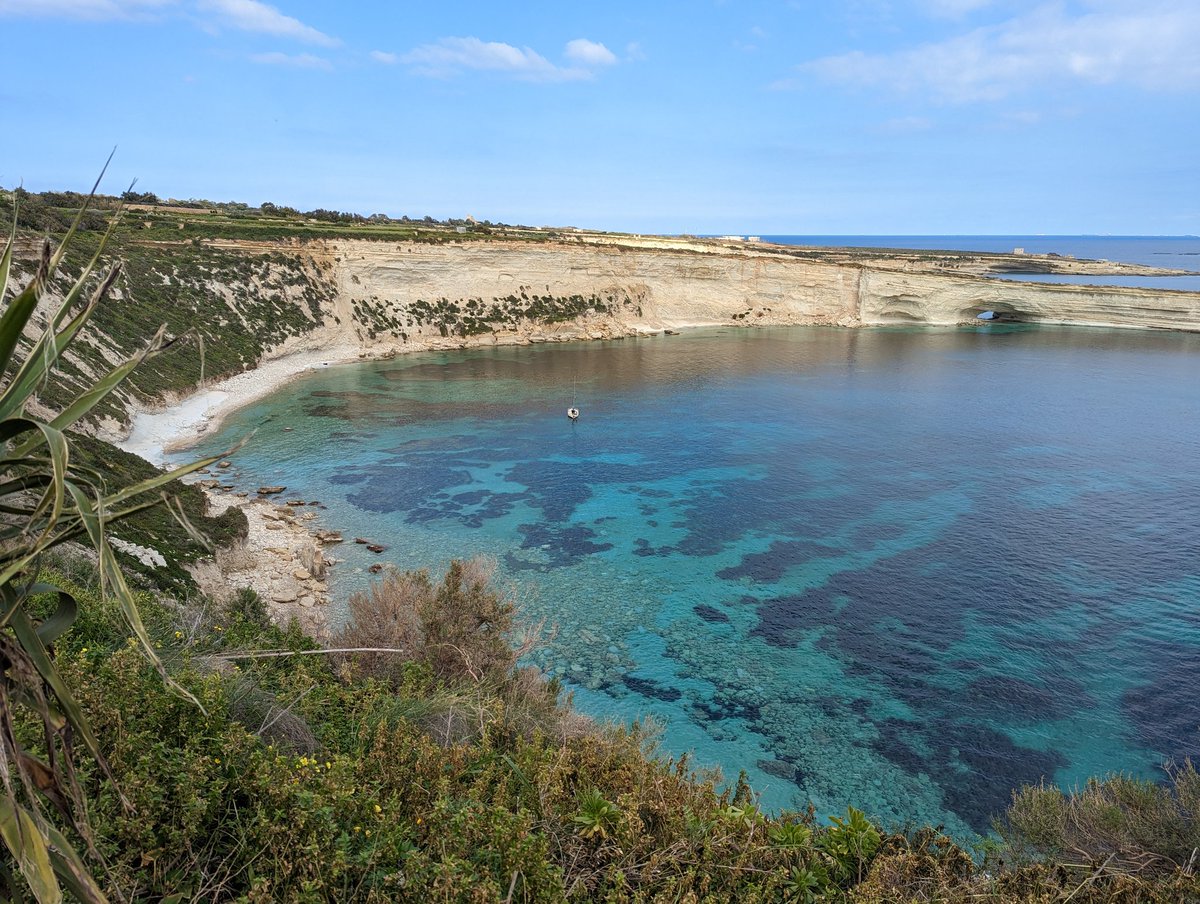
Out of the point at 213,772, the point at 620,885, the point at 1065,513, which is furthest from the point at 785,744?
the point at 1065,513

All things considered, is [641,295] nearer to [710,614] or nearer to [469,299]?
[469,299]

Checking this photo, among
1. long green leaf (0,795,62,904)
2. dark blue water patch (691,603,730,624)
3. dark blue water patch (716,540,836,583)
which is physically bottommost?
dark blue water patch (691,603,730,624)

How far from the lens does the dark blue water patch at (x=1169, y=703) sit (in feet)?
47.0

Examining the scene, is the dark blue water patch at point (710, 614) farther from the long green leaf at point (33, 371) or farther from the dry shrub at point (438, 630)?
the long green leaf at point (33, 371)

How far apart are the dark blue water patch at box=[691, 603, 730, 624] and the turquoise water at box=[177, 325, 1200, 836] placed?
0.35ft

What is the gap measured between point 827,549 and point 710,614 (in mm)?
6140

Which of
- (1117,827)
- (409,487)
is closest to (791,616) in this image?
(1117,827)

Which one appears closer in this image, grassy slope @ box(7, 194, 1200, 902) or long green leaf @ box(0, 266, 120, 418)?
long green leaf @ box(0, 266, 120, 418)

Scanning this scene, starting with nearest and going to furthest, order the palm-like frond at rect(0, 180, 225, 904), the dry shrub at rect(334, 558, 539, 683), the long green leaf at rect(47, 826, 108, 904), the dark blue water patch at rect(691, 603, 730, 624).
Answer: the palm-like frond at rect(0, 180, 225, 904)
the long green leaf at rect(47, 826, 108, 904)
the dry shrub at rect(334, 558, 539, 683)
the dark blue water patch at rect(691, 603, 730, 624)

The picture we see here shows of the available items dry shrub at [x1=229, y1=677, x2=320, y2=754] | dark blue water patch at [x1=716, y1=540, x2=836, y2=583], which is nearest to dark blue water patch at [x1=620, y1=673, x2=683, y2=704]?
dark blue water patch at [x1=716, y1=540, x2=836, y2=583]

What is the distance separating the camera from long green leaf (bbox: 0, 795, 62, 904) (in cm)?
249

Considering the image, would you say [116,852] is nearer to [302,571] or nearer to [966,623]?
[302,571]

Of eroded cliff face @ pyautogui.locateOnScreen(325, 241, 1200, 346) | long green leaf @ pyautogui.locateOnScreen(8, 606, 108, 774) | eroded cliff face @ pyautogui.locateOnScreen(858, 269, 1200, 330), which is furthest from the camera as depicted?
eroded cliff face @ pyautogui.locateOnScreen(858, 269, 1200, 330)

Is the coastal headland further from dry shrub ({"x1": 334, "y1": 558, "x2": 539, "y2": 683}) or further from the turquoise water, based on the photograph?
the turquoise water
